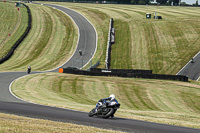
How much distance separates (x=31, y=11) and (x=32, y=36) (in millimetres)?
29534

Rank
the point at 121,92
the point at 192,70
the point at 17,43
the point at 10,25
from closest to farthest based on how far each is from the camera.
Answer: the point at 121,92
the point at 192,70
the point at 17,43
the point at 10,25

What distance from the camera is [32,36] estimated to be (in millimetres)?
86625

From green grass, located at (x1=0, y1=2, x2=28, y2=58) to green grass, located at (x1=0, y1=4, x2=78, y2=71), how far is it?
3.09 meters

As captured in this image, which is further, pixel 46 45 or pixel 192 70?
pixel 46 45

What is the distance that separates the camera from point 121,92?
39000mm

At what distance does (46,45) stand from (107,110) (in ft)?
214

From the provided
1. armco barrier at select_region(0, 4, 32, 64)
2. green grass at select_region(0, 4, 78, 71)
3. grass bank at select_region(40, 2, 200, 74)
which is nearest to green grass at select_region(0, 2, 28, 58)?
armco barrier at select_region(0, 4, 32, 64)

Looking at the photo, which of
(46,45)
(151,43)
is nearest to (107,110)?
(151,43)

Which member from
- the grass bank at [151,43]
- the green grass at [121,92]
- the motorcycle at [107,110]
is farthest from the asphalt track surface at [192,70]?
the motorcycle at [107,110]

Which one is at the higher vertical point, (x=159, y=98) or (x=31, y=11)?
(x=31, y=11)

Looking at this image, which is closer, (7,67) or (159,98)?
(159,98)

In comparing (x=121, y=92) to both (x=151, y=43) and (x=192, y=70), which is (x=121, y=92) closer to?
(x=192, y=70)

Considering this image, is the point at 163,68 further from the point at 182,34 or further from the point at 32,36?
the point at 32,36

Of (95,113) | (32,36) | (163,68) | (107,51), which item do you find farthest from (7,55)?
(95,113)
